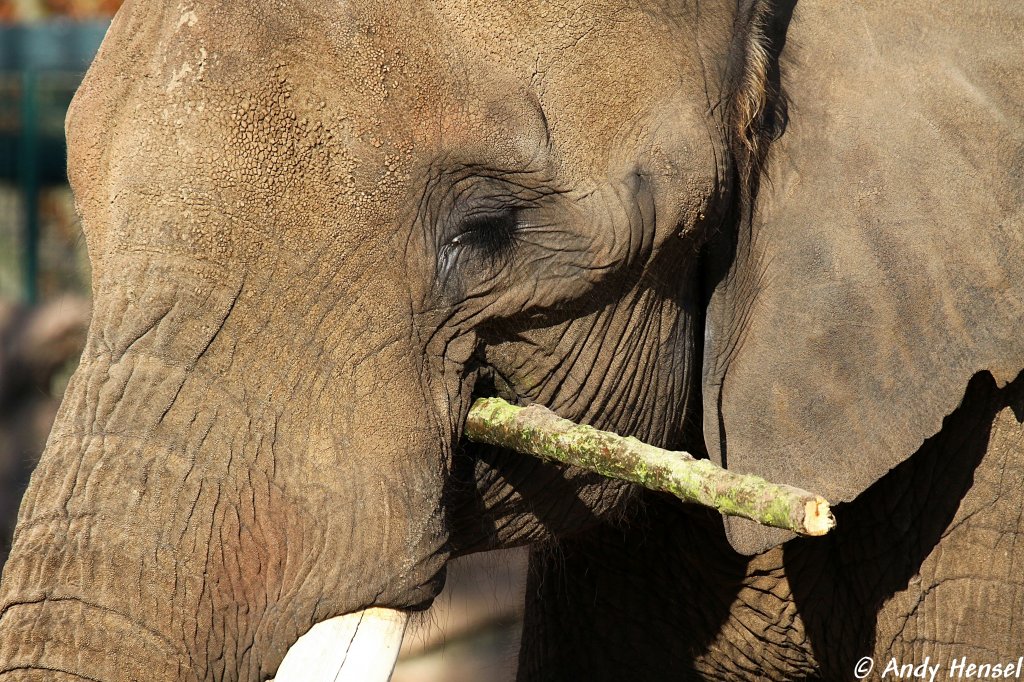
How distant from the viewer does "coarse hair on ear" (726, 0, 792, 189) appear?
6.63 feet

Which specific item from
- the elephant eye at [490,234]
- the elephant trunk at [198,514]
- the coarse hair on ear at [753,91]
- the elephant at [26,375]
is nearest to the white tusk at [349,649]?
the elephant trunk at [198,514]

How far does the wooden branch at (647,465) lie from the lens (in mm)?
1568

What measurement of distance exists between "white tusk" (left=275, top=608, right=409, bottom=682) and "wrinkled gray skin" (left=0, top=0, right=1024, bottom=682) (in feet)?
0.09

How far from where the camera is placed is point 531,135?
5.98 feet

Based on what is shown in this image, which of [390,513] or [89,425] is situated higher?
[89,425]

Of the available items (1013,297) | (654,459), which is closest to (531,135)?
(654,459)

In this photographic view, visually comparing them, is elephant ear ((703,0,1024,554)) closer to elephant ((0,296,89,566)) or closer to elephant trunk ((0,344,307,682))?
elephant trunk ((0,344,307,682))

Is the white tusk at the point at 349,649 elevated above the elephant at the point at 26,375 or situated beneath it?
elevated above

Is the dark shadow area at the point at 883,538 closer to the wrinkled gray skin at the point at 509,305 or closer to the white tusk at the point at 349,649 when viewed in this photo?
the wrinkled gray skin at the point at 509,305

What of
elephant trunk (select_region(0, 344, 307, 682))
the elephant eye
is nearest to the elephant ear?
the elephant eye

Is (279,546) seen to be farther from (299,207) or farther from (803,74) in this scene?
(803,74)

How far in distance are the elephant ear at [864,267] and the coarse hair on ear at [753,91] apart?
0.03 meters

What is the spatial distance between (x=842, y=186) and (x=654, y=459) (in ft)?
2.14

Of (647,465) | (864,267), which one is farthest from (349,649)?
(864,267)
